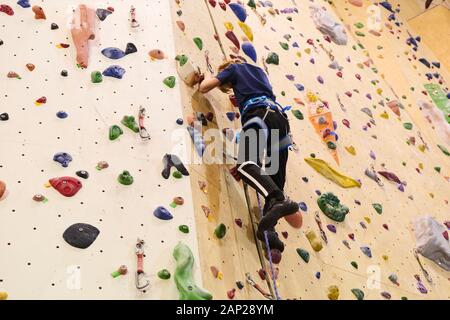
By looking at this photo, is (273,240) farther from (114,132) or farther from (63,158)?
(63,158)

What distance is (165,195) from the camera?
216 cm

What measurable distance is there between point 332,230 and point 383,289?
0.45 m

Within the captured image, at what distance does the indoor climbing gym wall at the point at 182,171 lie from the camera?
1893mm

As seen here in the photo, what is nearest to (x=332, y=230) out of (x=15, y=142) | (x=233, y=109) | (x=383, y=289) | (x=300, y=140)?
(x=383, y=289)

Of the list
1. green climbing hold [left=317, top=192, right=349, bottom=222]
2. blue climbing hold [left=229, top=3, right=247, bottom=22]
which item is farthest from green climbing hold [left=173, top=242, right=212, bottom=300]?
blue climbing hold [left=229, top=3, right=247, bottom=22]

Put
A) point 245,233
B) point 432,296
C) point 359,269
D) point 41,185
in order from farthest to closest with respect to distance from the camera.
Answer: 1. point 432,296
2. point 359,269
3. point 245,233
4. point 41,185

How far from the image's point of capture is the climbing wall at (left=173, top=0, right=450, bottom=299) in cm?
271

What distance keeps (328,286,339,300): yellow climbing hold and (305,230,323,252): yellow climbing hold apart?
0.76 feet

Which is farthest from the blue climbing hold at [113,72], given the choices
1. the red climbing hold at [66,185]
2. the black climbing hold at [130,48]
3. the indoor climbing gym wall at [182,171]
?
the red climbing hold at [66,185]

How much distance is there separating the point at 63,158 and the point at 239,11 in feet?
6.65

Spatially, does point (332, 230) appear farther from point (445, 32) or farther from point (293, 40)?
point (445, 32)

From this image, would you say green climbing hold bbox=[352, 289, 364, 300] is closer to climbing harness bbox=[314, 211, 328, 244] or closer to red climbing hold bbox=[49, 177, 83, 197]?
climbing harness bbox=[314, 211, 328, 244]

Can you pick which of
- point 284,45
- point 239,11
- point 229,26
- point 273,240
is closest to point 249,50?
point 229,26

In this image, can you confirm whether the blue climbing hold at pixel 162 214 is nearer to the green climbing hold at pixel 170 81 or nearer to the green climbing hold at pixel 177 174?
the green climbing hold at pixel 177 174
